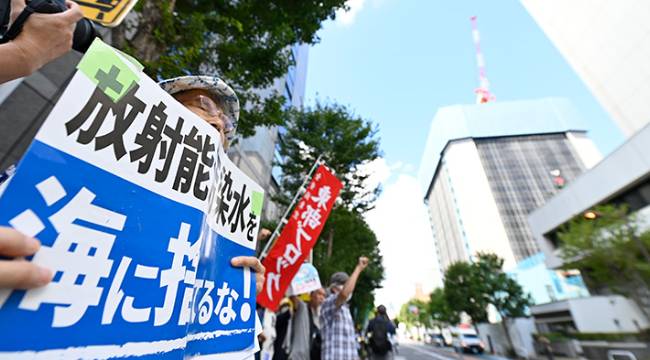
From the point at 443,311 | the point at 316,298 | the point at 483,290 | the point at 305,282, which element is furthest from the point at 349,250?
the point at 443,311

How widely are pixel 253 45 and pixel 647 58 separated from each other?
22.4 m

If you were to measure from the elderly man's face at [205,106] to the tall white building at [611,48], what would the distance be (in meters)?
23.9

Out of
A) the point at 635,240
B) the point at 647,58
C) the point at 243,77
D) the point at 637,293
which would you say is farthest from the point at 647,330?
the point at 243,77

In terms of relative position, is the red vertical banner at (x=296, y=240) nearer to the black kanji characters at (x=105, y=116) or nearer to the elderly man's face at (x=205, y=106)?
the elderly man's face at (x=205, y=106)

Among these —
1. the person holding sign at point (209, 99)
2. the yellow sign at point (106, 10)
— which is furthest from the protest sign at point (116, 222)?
the yellow sign at point (106, 10)

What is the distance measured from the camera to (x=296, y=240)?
293 cm

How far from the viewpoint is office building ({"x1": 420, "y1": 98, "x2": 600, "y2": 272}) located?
42.8 meters

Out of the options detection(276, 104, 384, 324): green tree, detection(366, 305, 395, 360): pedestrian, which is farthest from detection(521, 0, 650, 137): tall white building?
detection(366, 305, 395, 360): pedestrian

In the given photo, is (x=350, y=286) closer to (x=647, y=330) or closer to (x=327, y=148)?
(x=327, y=148)

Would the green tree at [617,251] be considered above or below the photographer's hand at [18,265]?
above

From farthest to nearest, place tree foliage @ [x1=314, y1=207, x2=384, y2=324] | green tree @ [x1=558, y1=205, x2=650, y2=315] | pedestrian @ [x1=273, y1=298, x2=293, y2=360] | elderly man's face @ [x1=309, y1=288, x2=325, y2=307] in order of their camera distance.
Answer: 1. tree foliage @ [x1=314, y1=207, x2=384, y2=324]
2. green tree @ [x1=558, y1=205, x2=650, y2=315]
3. elderly man's face @ [x1=309, y1=288, x2=325, y2=307]
4. pedestrian @ [x1=273, y1=298, x2=293, y2=360]

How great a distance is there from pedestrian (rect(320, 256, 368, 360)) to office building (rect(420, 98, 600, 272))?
45668 millimetres

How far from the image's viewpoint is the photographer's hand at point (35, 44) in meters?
0.63

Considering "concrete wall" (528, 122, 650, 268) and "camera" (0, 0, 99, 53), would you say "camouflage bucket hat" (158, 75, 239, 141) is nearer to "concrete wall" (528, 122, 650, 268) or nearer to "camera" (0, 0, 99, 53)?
"camera" (0, 0, 99, 53)
